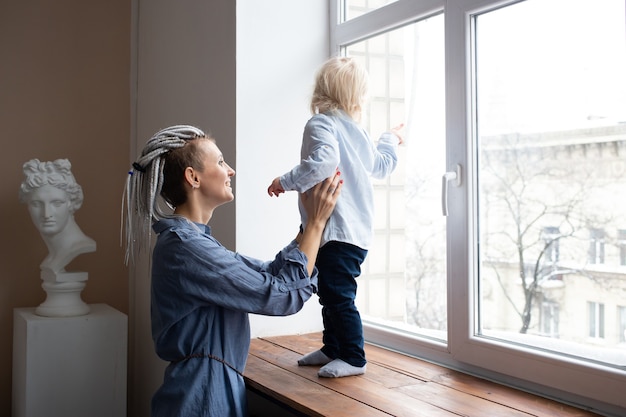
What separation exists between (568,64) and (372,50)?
2.95 ft

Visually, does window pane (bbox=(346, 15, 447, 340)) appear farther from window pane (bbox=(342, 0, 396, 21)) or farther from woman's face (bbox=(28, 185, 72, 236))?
woman's face (bbox=(28, 185, 72, 236))

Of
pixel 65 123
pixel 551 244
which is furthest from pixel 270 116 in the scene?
pixel 65 123

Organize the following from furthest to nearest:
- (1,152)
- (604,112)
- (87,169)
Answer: (87,169), (1,152), (604,112)

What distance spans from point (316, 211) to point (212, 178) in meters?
0.29

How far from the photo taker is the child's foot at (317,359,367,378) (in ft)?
6.52

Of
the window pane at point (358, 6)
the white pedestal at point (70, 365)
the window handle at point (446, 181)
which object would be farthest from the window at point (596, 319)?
the white pedestal at point (70, 365)

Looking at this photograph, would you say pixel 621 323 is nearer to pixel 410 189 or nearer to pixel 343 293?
pixel 343 293

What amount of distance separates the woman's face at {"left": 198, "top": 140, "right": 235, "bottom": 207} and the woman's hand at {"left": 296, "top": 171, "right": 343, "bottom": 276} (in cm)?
22

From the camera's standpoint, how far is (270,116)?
258cm

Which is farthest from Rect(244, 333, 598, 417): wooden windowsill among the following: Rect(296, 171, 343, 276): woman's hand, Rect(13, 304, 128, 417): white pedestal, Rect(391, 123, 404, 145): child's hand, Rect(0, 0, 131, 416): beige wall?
Rect(0, 0, 131, 416): beige wall

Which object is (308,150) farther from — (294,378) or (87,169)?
(87,169)

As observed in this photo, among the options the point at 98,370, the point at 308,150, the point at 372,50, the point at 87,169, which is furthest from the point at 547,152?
the point at 87,169

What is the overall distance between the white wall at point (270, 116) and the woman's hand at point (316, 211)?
2.20 ft

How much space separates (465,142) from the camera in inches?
82.6
